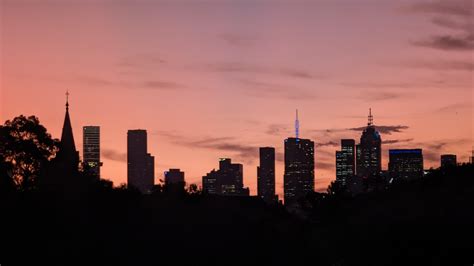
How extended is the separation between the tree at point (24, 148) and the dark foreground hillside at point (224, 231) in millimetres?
6210

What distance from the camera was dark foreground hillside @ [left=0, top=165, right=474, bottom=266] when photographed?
76062mm

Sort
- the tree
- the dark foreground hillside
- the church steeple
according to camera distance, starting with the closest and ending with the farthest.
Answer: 1. the dark foreground hillside
2. the tree
3. the church steeple

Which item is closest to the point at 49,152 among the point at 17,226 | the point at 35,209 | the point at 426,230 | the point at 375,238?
the point at 35,209

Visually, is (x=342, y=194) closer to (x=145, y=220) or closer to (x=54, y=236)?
(x=145, y=220)

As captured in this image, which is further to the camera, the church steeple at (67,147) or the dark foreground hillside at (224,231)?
the church steeple at (67,147)

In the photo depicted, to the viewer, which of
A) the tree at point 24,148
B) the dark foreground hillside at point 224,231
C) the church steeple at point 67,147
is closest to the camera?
the dark foreground hillside at point 224,231

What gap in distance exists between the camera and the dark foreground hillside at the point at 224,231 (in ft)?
250

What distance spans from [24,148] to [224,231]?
20.5 m

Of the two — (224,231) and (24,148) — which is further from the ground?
(24,148)

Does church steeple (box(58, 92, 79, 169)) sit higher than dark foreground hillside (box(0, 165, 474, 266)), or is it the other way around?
church steeple (box(58, 92, 79, 169))

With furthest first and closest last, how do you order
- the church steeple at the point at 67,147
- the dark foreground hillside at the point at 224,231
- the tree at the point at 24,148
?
1. the church steeple at the point at 67,147
2. the tree at the point at 24,148
3. the dark foreground hillside at the point at 224,231

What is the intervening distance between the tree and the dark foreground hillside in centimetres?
621

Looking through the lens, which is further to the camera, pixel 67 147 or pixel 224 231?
pixel 67 147

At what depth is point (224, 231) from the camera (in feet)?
363
